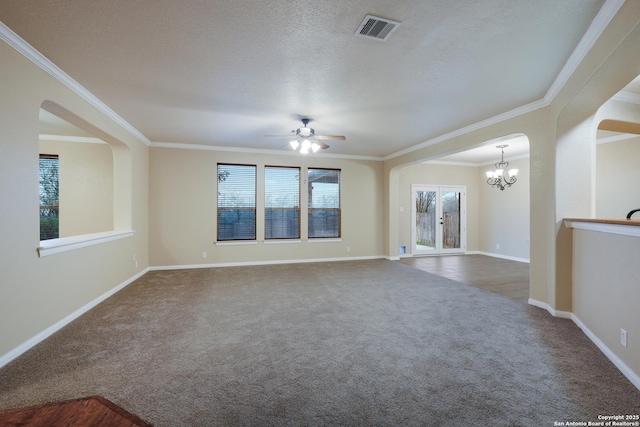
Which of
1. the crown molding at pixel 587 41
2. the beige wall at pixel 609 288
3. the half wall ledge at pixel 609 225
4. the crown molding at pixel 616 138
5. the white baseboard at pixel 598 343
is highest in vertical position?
the crown molding at pixel 616 138

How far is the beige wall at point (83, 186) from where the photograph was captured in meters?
5.61

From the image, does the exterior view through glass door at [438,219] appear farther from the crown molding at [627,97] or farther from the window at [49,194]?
the window at [49,194]

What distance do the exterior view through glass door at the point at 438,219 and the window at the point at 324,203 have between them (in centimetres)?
234

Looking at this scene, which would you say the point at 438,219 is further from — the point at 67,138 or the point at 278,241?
the point at 67,138

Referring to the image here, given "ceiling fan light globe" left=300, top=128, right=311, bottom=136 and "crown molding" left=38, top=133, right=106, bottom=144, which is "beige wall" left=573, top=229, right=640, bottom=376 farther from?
"crown molding" left=38, top=133, right=106, bottom=144

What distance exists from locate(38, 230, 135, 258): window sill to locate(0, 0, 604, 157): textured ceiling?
69.6 inches

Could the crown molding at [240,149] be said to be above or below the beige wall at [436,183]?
above

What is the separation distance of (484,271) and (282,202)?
15.2 ft

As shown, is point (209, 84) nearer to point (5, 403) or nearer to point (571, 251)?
point (5, 403)

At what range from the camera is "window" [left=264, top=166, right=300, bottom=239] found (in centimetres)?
686

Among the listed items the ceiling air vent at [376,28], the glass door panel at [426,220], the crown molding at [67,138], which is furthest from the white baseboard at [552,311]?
the crown molding at [67,138]

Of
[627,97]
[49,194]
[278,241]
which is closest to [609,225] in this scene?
[627,97]

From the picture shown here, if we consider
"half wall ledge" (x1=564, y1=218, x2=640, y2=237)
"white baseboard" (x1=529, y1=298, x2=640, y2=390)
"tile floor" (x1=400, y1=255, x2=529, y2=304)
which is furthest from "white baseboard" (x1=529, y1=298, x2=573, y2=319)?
"half wall ledge" (x1=564, y1=218, x2=640, y2=237)

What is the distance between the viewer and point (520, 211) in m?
7.40
